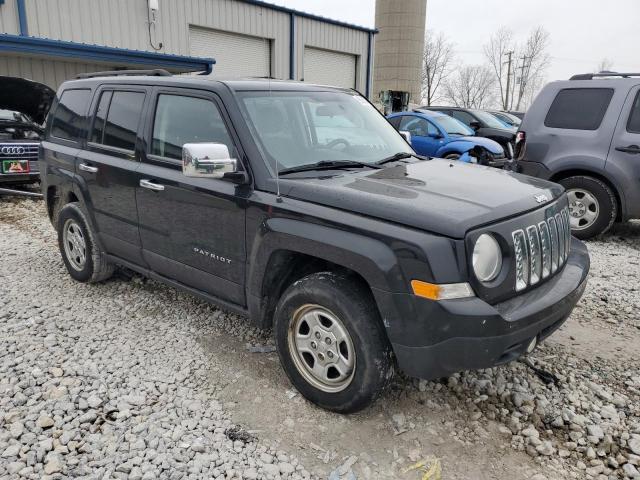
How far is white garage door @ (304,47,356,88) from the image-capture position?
1958 centimetres

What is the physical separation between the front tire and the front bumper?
173mm

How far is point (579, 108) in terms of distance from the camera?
6.63 meters

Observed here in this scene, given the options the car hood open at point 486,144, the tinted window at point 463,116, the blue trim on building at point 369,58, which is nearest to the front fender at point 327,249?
the car hood open at point 486,144

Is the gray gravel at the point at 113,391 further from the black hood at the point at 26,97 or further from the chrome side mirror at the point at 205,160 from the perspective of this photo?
the black hood at the point at 26,97

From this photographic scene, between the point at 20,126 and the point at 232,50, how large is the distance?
30.2 ft

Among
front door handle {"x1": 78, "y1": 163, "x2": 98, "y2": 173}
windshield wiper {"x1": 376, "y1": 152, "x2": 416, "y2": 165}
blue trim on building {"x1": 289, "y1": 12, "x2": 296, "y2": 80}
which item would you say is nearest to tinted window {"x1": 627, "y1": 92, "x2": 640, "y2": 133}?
windshield wiper {"x1": 376, "y1": 152, "x2": 416, "y2": 165}

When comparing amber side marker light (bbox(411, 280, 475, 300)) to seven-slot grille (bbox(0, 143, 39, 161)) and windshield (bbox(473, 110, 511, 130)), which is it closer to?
seven-slot grille (bbox(0, 143, 39, 161))

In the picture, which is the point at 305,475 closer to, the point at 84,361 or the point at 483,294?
the point at 483,294

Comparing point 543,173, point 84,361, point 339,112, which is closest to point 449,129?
point 543,173

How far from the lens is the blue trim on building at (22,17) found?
12.2 m

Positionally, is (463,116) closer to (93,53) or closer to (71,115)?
(93,53)

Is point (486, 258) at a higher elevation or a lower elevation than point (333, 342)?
higher

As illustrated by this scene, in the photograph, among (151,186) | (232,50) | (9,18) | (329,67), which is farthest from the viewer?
(329,67)

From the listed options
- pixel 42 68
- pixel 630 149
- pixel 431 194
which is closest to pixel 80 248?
pixel 431 194
